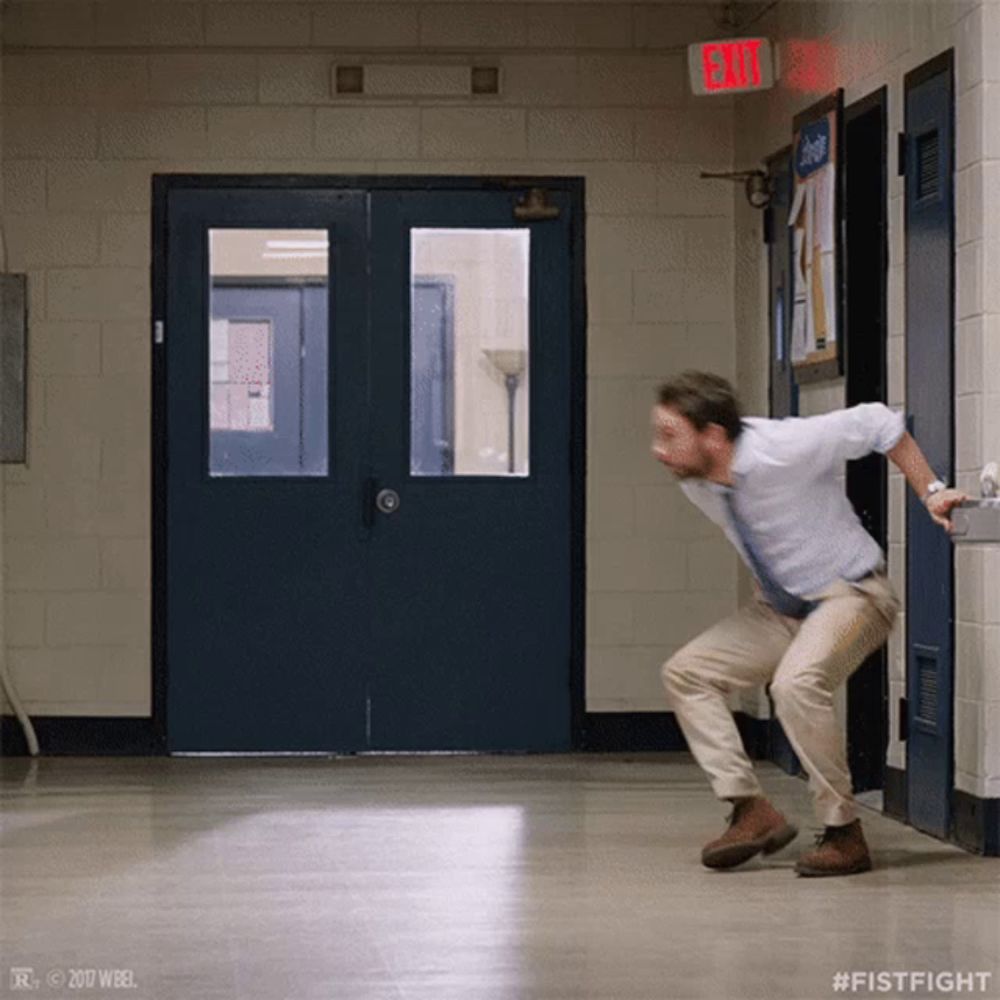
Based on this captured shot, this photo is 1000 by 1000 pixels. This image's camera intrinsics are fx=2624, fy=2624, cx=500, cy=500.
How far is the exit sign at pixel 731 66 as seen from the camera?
9.44 meters

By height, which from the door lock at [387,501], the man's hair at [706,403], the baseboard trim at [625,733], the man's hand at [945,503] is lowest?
the baseboard trim at [625,733]

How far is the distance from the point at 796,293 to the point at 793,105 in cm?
67

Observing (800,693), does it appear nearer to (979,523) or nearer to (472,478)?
(979,523)

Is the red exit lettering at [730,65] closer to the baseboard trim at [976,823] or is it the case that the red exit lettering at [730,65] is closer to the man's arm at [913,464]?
the man's arm at [913,464]

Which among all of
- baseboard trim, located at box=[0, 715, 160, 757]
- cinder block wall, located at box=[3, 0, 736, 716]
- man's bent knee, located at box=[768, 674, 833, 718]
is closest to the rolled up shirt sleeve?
man's bent knee, located at box=[768, 674, 833, 718]

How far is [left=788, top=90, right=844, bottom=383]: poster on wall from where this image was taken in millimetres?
8562

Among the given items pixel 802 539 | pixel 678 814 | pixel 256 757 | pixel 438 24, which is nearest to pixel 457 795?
pixel 678 814

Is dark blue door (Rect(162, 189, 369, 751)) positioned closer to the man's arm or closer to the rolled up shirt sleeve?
the rolled up shirt sleeve

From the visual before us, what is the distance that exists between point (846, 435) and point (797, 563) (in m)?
0.40

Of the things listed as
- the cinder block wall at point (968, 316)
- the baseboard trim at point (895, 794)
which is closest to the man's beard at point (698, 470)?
the cinder block wall at point (968, 316)

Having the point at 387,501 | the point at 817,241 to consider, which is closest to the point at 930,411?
the point at 817,241

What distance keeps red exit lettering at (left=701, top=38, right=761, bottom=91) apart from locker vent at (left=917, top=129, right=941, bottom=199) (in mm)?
1948

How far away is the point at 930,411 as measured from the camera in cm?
748

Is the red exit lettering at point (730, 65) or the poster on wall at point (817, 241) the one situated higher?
the red exit lettering at point (730, 65)
